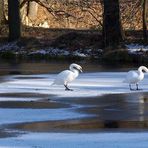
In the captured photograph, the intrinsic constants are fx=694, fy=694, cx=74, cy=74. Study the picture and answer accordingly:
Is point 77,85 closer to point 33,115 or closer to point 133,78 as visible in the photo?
point 133,78

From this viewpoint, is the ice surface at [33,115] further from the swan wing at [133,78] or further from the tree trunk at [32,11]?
the tree trunk at [32,11]

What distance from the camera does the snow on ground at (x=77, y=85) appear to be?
21.1m

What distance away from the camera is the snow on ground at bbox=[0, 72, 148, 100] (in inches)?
830

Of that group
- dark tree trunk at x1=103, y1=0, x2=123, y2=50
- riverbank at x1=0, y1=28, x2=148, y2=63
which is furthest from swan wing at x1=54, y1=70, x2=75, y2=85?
dark tree trunk at x1=103, y1=0, x2=123, y2=50

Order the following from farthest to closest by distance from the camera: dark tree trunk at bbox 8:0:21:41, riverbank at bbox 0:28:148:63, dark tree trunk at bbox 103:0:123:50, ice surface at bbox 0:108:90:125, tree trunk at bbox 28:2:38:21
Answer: tree trunk at bbox 28:2:38:21, dark tree trunk at bbox 8:0:21:41, dark tree trunk at bbox 103:0:123:50, riverbank at bbox 0:28:148:63, ice surface at bbox 0:108:90:125

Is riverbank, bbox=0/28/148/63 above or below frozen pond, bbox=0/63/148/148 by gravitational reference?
below

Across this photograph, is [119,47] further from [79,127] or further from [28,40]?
[79,127]

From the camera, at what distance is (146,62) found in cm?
3616

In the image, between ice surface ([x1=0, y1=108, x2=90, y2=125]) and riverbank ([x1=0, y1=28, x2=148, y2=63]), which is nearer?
ice surface ([x1=0, y1=108, x2=90, y2=125])

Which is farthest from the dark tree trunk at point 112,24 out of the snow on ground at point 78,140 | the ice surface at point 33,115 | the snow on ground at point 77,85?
the snow on ground at point 78,140

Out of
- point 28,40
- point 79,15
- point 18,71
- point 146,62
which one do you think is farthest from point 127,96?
point 79,15

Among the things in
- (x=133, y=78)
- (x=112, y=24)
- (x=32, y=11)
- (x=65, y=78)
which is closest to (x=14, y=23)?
(x=112, y=24)

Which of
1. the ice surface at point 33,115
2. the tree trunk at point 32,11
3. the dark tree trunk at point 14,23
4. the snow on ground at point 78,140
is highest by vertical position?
the snow on ground at point 78,140

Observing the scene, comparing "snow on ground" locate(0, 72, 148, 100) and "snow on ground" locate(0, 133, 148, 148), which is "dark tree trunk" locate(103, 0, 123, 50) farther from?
"snow on ground" locate(0, 133, 148, 148)
